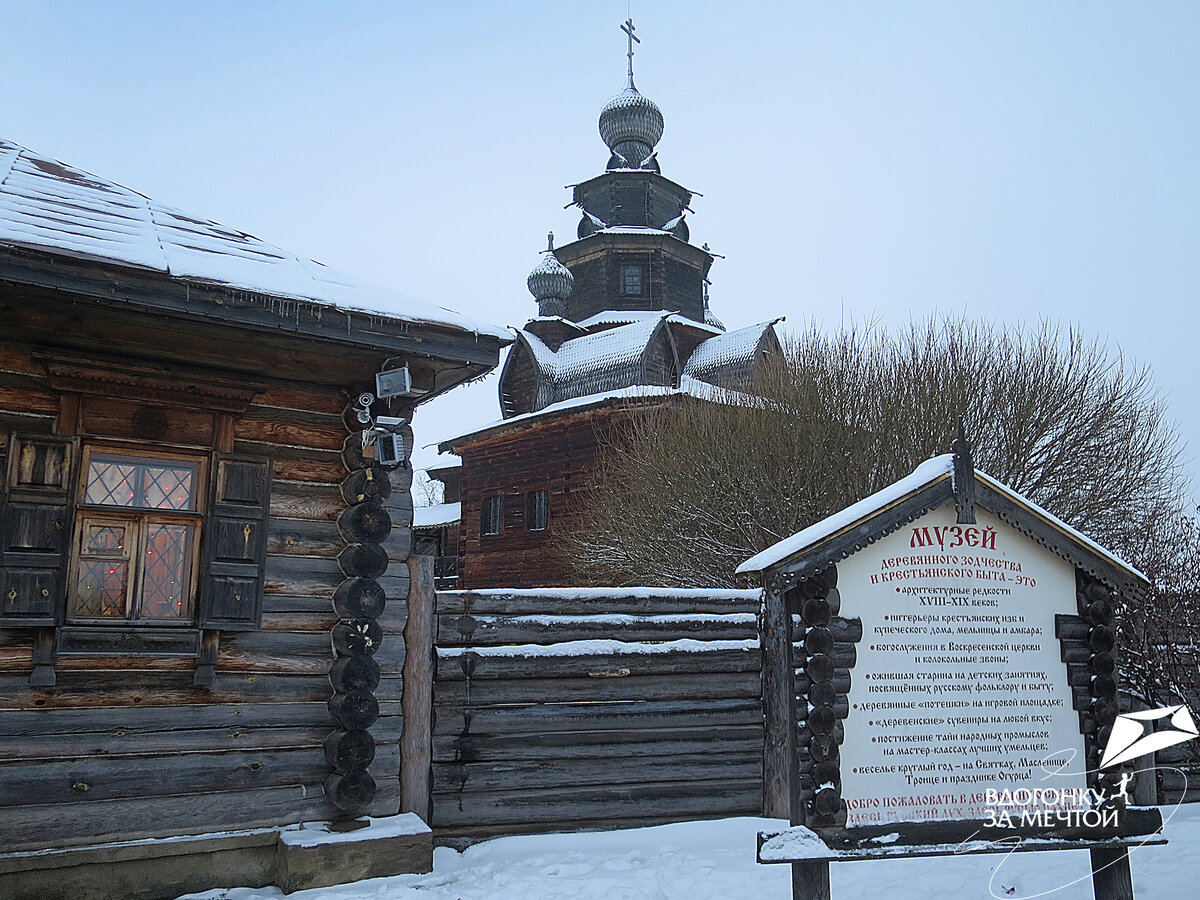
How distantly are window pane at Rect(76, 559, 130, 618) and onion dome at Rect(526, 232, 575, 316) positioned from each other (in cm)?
2072

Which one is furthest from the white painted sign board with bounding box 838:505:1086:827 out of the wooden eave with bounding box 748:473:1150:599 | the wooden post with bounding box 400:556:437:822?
the wooden post with bounding box 400:556:437:822

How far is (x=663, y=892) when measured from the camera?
6.04m

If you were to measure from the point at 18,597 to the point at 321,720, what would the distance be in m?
2.05

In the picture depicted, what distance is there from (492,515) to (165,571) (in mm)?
18475

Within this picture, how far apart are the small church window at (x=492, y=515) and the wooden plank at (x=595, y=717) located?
16615mm

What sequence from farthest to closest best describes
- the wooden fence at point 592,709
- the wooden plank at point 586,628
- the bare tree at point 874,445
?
the bare tree at point 874,445 → the wooden plank at point 586,628 → the wooden fence at point 592,709

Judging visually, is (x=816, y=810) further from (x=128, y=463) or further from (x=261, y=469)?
(x=128, y=463)

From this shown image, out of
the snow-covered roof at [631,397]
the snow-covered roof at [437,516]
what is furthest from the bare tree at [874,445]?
the snow-covered roof at [437,516]

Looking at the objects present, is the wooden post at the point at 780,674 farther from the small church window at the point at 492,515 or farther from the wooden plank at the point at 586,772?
the small church window at the point at 492,515


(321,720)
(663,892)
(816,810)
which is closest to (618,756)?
(663,892)

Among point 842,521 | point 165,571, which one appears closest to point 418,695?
point 165,571

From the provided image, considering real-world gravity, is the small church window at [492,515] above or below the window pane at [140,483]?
above

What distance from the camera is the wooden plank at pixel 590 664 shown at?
7391 mm

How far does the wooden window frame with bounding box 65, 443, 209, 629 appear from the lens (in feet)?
19.7
